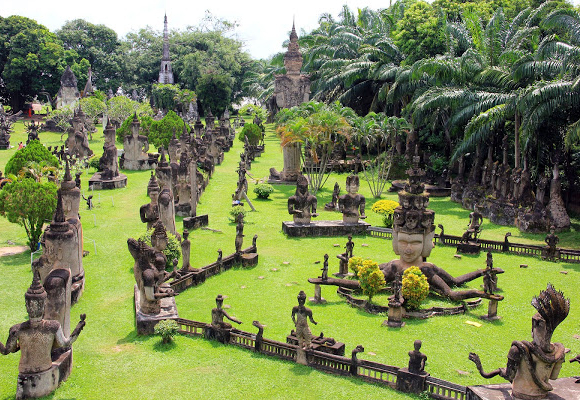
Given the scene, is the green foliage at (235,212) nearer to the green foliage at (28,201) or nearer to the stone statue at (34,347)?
the green foliage at (28,201)

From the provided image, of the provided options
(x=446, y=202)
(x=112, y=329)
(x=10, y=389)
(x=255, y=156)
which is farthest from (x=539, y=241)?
(x=255, y=156)

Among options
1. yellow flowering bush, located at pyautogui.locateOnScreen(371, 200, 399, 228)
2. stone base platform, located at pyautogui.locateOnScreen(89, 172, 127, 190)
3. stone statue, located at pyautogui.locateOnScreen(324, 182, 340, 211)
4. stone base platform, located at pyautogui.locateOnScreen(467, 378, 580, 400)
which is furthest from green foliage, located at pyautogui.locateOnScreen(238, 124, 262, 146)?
stone base platform, located at pyautogui.locateOnScreen(467, 378, 580, 400)

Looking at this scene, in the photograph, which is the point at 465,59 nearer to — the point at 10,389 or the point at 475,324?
the point at 475,324

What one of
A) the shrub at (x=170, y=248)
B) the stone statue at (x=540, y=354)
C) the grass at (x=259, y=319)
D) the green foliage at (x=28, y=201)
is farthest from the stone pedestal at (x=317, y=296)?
the green foliage at (x=28, y=201)

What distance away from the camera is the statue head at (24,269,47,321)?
39.9 ft

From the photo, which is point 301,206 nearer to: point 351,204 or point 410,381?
point 351,204

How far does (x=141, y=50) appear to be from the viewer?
89.0 metres

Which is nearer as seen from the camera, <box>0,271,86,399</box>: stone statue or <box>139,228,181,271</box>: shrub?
<box>0,271,86,399</box>: stone statue

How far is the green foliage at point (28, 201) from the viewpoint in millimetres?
22703

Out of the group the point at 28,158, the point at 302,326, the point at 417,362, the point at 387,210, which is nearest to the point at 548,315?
the point at 417,362

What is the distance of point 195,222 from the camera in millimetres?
26953

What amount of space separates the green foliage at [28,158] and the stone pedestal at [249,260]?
545 inches

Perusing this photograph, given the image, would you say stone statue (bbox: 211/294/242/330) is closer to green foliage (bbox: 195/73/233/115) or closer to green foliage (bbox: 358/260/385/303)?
green foliage (bbox: 358/260/385/303)

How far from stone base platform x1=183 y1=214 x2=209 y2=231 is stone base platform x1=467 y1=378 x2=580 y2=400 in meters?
17.0
